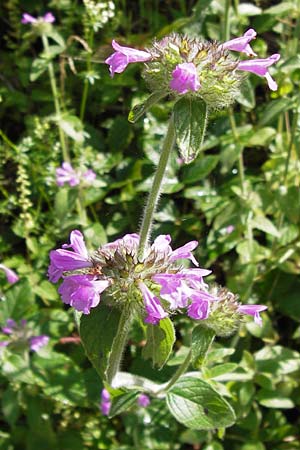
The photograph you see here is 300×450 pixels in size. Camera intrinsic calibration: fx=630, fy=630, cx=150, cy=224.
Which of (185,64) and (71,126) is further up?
(71,126)

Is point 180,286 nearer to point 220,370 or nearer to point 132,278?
point 132,278

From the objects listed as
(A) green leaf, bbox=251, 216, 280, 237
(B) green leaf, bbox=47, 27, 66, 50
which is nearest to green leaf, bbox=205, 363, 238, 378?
(A) green leaf, bbox=251, 216, 280, 237

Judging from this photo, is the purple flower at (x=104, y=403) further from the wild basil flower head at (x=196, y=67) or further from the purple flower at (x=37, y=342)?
the wild basil flower head at (x=196, y=67)

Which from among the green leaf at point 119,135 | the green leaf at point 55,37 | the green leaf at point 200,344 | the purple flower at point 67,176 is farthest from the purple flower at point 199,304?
the green leaf at point 55,37

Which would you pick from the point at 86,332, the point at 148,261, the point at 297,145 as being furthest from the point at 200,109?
the point at 297,145

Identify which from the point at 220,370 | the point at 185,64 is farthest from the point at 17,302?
the point at 185,64
